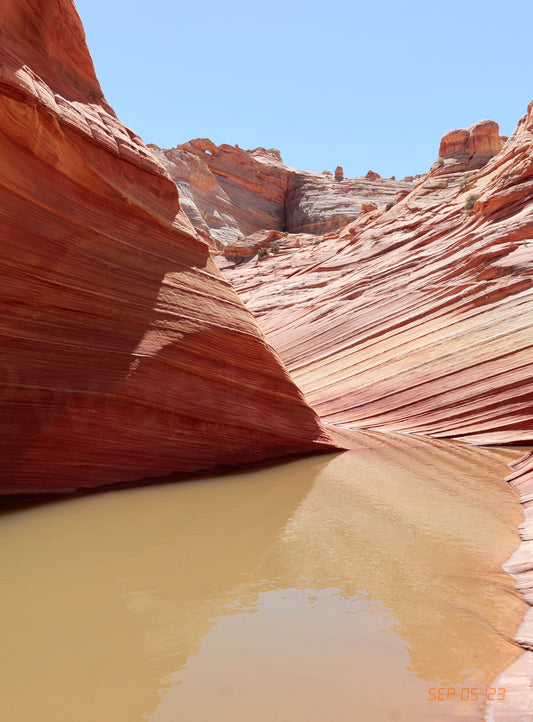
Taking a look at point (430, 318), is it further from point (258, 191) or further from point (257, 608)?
point (258, 191)

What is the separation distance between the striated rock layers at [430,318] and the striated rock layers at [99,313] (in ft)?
9.66

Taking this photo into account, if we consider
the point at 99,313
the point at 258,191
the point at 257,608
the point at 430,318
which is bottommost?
the point at 257,608

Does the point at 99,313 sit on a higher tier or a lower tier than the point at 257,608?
higher

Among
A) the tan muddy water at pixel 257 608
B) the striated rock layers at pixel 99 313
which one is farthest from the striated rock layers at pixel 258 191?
the tan muddy water at pixel 257 608

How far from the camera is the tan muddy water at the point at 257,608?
2.17m

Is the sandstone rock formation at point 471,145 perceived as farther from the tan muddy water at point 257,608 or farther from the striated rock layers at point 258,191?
the tan muddy water at point 257,608

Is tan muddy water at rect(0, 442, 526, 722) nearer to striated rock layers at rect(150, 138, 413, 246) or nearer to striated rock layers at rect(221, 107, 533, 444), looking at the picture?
striated rock layers at rect(221, 107, 533, 444)

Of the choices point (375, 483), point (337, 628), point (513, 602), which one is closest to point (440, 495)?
point (375, 483)

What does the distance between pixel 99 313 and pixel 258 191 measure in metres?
38.3

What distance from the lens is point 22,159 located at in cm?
582

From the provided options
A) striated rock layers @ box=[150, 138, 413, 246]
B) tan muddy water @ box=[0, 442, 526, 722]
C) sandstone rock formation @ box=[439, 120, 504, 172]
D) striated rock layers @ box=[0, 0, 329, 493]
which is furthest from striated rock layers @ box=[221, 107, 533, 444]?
→ striated rock layers @ box=[150, 138, 413, 246]

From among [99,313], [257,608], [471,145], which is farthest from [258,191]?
[257,608]

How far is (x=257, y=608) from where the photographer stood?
9.81ft

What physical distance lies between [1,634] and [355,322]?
11.9m
